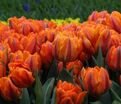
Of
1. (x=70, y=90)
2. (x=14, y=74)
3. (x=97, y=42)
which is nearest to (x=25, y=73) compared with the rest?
(x=14, y=74)

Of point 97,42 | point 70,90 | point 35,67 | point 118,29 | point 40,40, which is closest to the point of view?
point 70,90

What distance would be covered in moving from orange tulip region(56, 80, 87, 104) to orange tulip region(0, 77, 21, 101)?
21 centimetres

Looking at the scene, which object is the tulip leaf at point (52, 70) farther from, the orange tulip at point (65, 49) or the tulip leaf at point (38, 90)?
the tulip leaf at point (38, 90)

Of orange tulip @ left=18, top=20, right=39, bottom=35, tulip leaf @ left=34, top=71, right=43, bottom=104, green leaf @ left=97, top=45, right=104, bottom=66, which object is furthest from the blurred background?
tulip leaf @ left=34, top=71, right=43, bottom=104

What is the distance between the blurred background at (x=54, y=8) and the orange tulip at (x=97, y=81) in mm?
5618

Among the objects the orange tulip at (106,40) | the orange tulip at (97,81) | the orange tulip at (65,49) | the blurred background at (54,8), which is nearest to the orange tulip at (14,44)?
the orange tulip at (65,49)

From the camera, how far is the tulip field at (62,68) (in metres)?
1.94

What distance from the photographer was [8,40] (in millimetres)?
2383

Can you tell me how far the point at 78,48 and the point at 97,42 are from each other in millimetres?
99

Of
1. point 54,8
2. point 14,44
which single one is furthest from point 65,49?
point 54,8

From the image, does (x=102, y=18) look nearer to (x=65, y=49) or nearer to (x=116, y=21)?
(x=116, y=21)

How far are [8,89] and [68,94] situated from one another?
261 millimetres

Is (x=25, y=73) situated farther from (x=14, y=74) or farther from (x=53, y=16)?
(x=53, y=16)

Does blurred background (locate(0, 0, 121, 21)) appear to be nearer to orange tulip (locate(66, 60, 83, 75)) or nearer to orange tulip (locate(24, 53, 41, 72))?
orange tulip (locate(66, 60, 83, 75))
